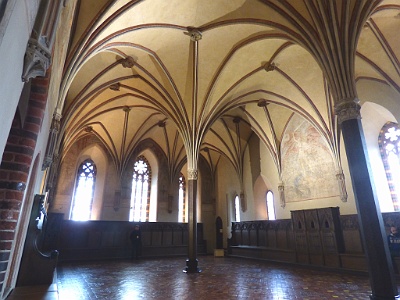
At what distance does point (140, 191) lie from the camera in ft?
62.2

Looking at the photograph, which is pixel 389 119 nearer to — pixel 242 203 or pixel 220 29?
pixel 220 29

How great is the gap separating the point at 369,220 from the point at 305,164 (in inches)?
359

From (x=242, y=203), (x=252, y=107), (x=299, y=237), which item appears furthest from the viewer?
(x=242, y=203)

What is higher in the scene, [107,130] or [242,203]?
[107,130]

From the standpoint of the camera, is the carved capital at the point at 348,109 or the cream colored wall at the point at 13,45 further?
the carved capital at the point at 348,109

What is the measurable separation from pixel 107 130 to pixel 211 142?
7.39 metres

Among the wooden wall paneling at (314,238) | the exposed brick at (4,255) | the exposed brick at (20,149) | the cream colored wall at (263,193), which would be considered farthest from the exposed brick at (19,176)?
the cream colored wall at (263,193)

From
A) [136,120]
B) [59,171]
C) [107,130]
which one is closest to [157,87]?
[136,120]

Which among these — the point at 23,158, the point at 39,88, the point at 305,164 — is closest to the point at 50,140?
the point at 39,88

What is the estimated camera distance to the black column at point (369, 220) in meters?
4.84

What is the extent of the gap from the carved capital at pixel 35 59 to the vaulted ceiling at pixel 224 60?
16.1 feet

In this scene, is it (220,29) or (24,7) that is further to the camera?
(220,29)

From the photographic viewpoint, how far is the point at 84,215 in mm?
16828

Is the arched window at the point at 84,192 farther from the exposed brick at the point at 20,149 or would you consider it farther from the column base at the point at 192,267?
the exposed brick at the point at 20,149
